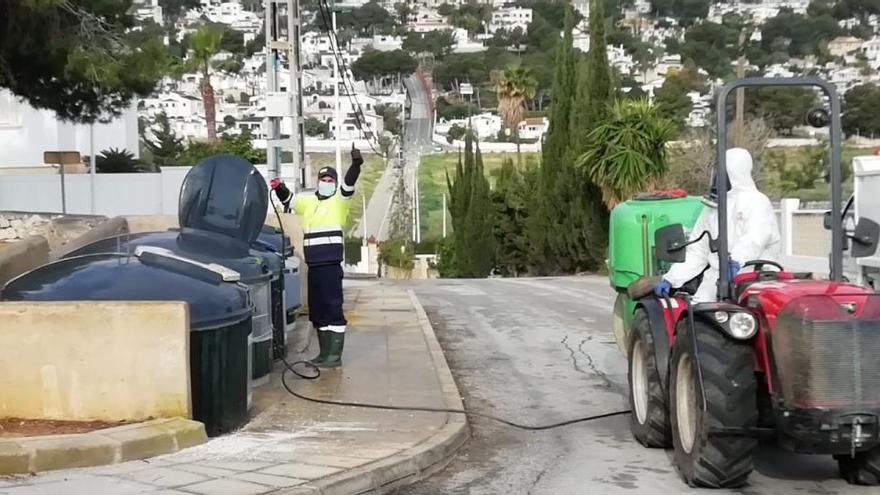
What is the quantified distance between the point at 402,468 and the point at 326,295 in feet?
12.3

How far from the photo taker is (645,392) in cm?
883

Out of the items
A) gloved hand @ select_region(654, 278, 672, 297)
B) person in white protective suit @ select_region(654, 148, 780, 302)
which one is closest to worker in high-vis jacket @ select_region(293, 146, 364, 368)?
gloved hand @ select_region(654, 278, 672, 297)

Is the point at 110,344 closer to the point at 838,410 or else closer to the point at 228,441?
the point at 228,441

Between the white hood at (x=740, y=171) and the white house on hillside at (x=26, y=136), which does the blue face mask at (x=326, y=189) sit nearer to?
the white hood at (x=740, y=171)

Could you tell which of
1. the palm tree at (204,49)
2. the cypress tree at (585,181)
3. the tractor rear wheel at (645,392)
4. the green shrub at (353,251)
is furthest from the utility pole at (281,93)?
the green shrub at (353,251)

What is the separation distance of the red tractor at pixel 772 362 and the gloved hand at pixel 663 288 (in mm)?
178

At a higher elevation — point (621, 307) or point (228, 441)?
point (621, 307)

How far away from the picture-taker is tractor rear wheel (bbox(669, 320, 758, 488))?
Answer: 22.9 ft

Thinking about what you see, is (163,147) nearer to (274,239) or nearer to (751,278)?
(274,239)

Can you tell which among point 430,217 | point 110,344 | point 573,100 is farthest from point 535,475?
point 430,217

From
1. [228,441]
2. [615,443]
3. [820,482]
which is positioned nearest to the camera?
[820,482]

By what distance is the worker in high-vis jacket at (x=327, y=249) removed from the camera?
11.4m

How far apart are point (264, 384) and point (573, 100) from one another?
34359 millimetres

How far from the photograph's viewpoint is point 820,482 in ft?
24.9
